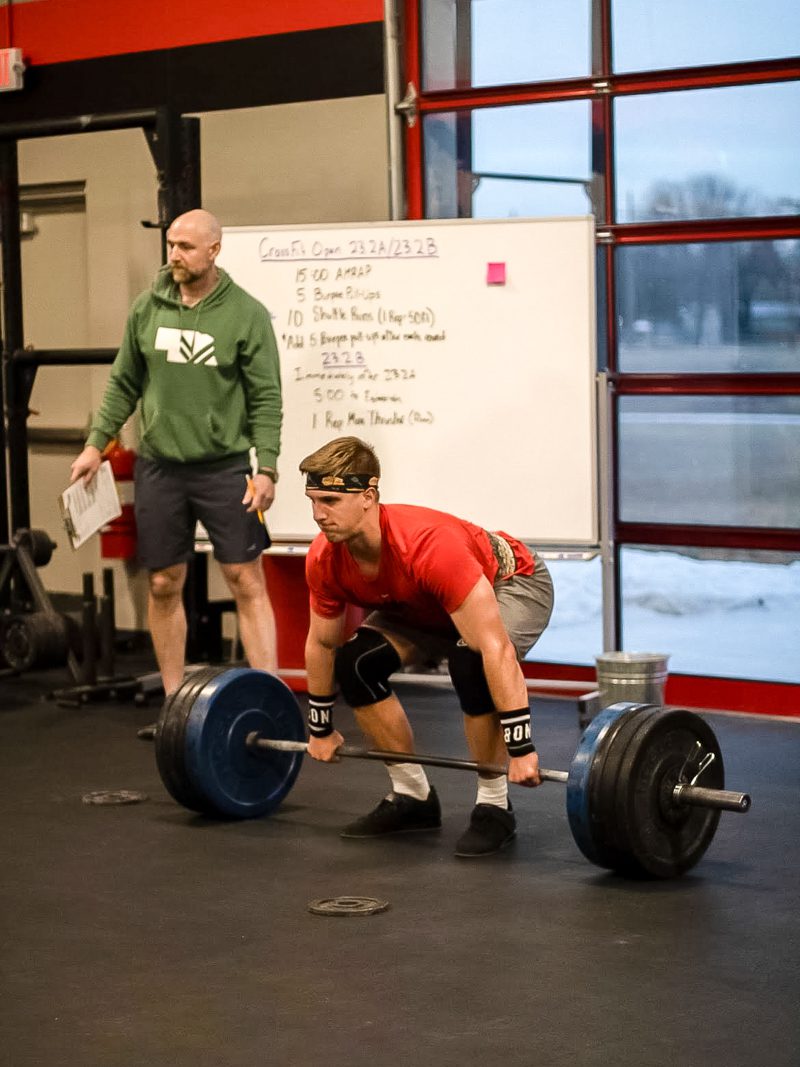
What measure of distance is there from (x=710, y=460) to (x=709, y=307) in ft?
1.53

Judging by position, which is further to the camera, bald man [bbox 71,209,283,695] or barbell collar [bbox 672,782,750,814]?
bald man [bbox 71,209,283,695]

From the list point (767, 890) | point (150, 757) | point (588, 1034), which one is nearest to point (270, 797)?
point (150, 757)

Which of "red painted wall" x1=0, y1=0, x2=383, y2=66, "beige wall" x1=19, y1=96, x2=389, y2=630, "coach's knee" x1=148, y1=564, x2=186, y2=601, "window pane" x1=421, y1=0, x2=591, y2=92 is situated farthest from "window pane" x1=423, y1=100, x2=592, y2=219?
"coach's knee" x1=148, y1=564, x2=186, y2=601

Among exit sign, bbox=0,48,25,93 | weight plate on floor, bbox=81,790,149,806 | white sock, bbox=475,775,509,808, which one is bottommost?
weight plate on floor, bbox=81,790,149,806

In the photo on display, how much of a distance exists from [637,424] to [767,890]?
230cm

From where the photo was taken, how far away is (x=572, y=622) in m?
5.68

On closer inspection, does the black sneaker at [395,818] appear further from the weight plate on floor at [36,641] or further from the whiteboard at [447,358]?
the weight plate on floor at [36,641]

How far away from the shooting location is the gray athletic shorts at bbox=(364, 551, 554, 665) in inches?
135

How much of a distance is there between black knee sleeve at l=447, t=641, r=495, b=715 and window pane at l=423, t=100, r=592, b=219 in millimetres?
2257

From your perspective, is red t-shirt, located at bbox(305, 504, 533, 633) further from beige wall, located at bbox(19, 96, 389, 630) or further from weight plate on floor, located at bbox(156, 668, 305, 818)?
beige wall, located at bbox(19, 96, 389, 630)

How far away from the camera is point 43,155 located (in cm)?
643

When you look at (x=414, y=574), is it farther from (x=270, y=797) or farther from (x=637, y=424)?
(x=637, y=424)

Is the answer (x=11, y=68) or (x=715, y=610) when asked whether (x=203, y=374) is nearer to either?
(x=715, y=610)

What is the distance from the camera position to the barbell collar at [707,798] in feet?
9.91
